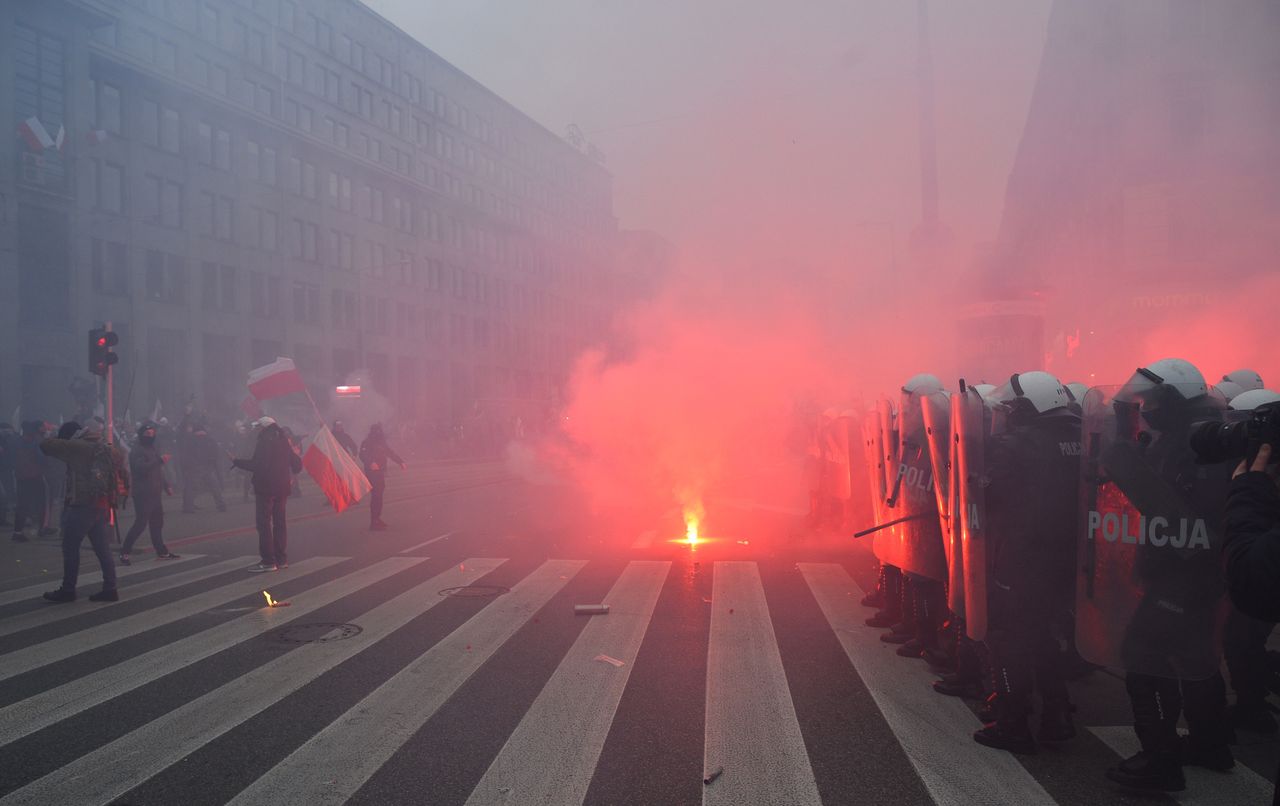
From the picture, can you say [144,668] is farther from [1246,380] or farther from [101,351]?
[1246,380]

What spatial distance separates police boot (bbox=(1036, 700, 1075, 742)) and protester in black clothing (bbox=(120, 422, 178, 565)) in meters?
9.64

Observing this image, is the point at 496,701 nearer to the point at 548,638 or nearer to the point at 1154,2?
the point at 548,638

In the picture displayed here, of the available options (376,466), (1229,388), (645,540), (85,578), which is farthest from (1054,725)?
(376,466)

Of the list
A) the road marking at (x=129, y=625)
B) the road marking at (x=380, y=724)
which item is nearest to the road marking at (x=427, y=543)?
the road marking at (x=129, y=625)

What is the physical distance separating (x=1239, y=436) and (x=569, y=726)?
10.5 ft

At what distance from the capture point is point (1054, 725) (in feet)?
13.6

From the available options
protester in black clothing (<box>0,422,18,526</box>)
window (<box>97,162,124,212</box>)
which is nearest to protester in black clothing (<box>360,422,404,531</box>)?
protester in black clothing (<box>0,422,18,526</box>)

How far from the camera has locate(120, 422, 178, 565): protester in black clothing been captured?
10.1 meters

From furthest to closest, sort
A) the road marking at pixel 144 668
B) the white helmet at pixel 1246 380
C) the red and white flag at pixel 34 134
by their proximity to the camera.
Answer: the red and white flag at pixel 34 134, the white helmet at pixel 1246 380, the road marking at pixel 144 668

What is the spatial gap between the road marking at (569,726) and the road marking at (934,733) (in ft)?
4.89

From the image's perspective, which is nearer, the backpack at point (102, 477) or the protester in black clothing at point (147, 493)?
the backpack at point (102, 477)

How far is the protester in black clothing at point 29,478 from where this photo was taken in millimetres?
12070

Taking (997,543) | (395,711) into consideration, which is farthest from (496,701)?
(997,543)

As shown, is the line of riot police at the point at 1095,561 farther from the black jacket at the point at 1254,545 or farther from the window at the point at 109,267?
the window at the point at 109,267
